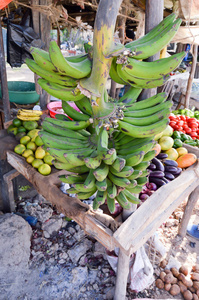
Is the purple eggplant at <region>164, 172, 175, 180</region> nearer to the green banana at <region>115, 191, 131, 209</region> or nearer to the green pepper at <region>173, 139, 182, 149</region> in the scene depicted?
the green pepper at <region>173, 139, 182, 149</region>

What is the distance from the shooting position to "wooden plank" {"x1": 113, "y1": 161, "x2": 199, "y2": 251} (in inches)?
62.0

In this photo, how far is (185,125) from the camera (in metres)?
3.26

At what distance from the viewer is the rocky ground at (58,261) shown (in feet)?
8.34

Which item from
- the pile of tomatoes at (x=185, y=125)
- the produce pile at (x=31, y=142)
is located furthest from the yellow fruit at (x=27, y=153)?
the pile of tomatoes at (x=185, y=125)

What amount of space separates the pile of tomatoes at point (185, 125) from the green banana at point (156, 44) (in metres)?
2.21

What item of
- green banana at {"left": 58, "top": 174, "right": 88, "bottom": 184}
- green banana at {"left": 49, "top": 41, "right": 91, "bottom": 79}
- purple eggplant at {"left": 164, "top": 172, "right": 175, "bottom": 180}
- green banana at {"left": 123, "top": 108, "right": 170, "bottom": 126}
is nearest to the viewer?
green banana at {"left": 49, "top": 41, "right": 91, "bottom": 79}

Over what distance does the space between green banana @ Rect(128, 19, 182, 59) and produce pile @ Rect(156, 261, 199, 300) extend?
9.38 ft

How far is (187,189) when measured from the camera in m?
2.44

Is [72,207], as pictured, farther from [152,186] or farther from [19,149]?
[19,149]

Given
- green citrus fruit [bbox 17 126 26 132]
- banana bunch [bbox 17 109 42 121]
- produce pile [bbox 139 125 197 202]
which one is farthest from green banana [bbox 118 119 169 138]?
banana bunch [bbox 17 109 42 121]

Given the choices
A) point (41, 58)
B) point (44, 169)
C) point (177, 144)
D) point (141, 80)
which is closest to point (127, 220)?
point (141, 80)

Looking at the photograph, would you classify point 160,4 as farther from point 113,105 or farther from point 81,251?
point 81,251

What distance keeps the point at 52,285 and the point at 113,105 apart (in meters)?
2.53

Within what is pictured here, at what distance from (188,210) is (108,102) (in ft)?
9.70
